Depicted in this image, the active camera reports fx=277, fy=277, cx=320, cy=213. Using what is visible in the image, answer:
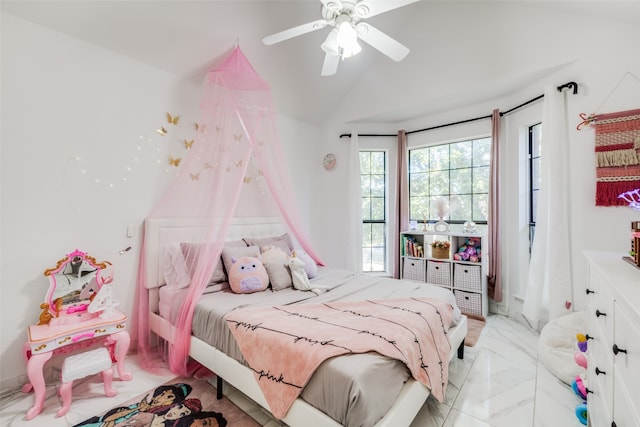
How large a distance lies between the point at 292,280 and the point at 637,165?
9.92ft

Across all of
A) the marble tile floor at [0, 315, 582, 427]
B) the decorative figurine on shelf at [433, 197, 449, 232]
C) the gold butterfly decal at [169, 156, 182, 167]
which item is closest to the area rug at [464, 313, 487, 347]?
the marble tile floor at [0, 315, 582, 427]

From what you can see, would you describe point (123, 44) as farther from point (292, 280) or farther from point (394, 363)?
point (394, 363)

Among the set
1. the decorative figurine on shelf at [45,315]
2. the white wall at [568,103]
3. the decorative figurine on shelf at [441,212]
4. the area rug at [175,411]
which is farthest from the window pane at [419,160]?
the decorative figurine on shelf at [45,315]

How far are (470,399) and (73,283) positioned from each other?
3021mm

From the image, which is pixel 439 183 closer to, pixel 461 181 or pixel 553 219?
pixel 461 181

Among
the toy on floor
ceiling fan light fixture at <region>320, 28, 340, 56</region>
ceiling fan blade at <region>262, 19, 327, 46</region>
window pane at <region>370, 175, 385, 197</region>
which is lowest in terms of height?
the toy on floor

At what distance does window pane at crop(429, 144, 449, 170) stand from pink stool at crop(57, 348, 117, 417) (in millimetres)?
4186

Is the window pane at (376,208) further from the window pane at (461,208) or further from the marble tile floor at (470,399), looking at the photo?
the marble tile floor at (470,399)

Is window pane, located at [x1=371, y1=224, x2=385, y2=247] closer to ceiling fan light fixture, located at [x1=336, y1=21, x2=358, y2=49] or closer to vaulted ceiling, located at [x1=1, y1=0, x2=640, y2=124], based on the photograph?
vaulted ceiling, located at [x1=1, y1=0, x2=640, y2=124]

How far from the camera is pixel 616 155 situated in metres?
2.32

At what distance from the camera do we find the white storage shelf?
3346mm

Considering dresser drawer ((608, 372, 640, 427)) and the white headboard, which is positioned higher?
the white headboard

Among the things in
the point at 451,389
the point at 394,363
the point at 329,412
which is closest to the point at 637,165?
the point at 451,389

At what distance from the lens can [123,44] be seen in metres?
2.38
